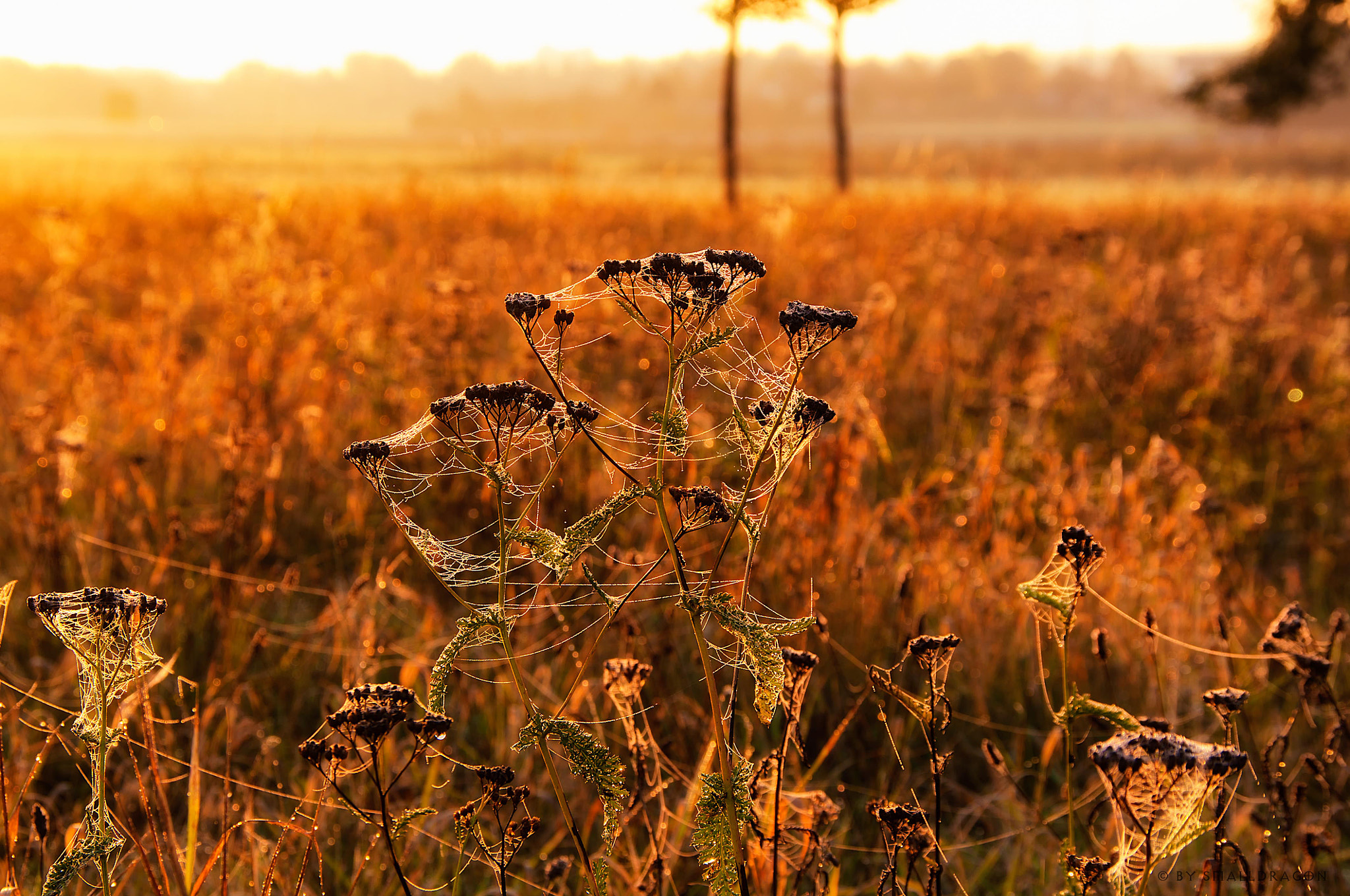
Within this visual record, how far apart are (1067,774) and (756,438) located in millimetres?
564

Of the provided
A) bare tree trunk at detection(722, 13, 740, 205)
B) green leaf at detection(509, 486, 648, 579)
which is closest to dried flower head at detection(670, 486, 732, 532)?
green leaf at detection(509, 486, 648, 579)

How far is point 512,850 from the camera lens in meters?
1.27

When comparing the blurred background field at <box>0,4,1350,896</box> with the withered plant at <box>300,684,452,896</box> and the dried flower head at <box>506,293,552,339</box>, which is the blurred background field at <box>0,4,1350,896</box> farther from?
the dried flower head at <box>506,293,552,339</box>

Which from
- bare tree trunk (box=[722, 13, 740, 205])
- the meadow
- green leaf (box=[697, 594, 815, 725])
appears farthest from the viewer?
bare tree trunk (box=[722, 13, 740, 205])

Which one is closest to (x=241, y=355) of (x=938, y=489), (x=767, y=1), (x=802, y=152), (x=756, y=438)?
(x=938, y=489)

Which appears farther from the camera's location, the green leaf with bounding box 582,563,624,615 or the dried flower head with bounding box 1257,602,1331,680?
the dried flower head with bounding box 1257,602,1331,680

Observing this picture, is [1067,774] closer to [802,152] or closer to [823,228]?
[823,228]

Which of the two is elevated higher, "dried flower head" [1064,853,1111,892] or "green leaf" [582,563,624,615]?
"green leaf" [582,563,624,615]

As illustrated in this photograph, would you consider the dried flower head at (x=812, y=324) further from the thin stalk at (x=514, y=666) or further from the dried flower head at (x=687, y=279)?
the thin stalk at (x=514, y=666)

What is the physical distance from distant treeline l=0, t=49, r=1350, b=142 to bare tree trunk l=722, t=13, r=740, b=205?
2002 inches

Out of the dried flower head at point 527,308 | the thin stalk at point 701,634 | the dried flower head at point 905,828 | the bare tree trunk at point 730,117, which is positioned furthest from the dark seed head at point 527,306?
the bare tree trunk at point 730,117

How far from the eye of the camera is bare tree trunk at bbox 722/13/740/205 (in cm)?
1427

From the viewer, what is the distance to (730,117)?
1631 centimetres

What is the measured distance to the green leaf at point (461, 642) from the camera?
0.93 meters
